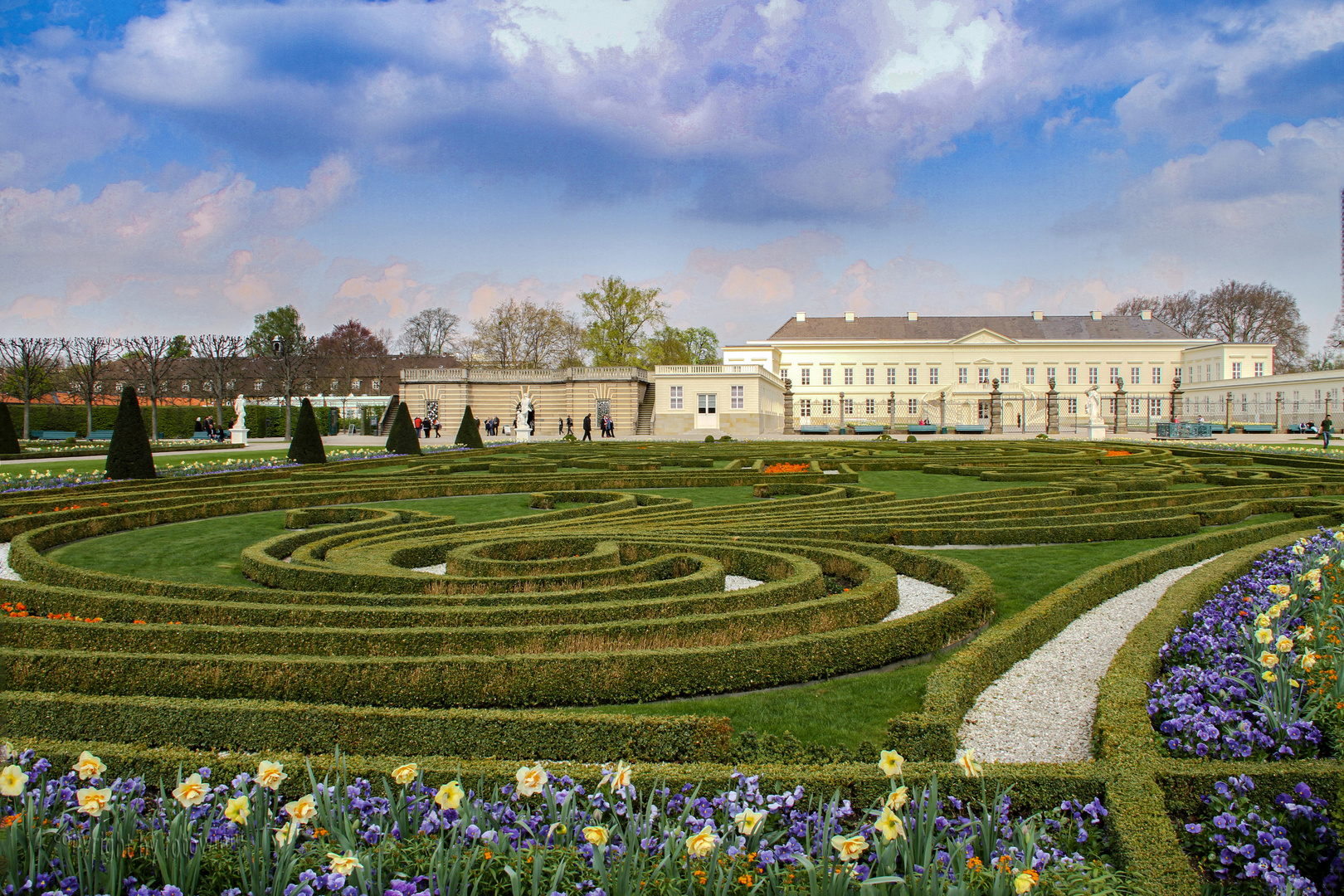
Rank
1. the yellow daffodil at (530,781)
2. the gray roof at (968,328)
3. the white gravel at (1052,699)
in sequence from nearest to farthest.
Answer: the yellow daffodil at (530,781) < the white gravel at (1052,699) < the gray roof at (968,328)

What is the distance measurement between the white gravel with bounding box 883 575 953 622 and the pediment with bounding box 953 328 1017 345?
60.4 meters

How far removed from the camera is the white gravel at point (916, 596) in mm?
6844

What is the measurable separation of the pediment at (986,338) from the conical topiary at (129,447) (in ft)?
191

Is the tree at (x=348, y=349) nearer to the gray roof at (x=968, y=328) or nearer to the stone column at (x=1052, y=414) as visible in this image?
the gray roof at (x=968, y=328)

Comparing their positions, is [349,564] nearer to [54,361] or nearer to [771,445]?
[771,445]

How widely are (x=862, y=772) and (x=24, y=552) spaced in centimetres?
863

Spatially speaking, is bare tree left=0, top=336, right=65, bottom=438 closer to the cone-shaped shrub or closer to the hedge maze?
the cone-shaped shrub

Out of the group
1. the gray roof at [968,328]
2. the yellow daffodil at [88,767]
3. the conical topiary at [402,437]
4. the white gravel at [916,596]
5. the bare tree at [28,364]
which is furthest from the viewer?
the gray roof at [968,328]

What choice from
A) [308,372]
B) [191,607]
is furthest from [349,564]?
[308,372]

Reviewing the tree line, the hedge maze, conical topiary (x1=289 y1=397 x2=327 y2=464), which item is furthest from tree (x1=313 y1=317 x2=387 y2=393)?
the hedge maze

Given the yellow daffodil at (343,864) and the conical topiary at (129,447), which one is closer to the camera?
the yellow daffodil at (343,864)

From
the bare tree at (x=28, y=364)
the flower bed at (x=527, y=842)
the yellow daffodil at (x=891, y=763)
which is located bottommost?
the flower bed at (x=527, y=842)

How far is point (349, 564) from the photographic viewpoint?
7.46 meters

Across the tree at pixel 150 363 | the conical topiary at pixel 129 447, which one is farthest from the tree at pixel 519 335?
the conical topiary at pixel 129 447
